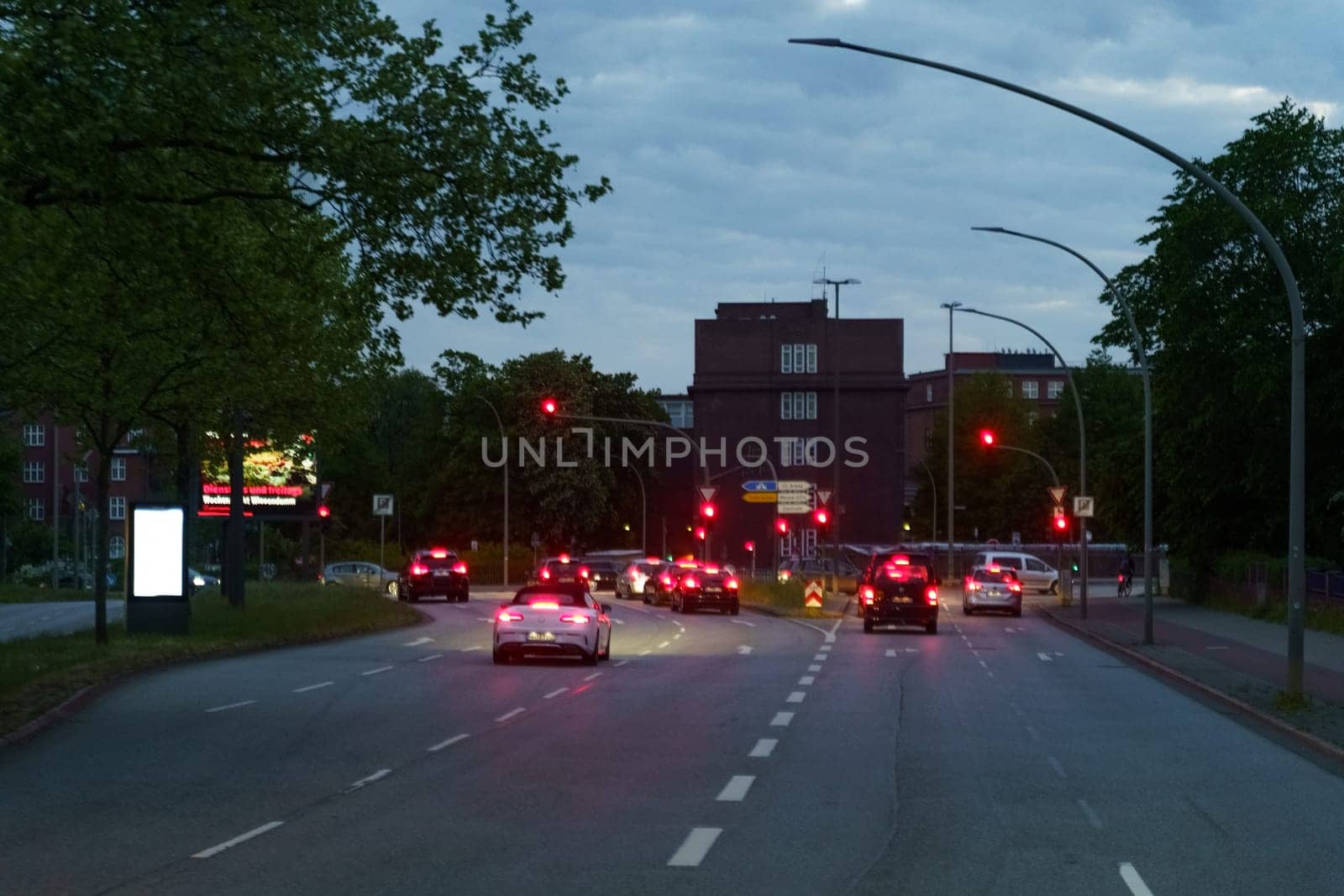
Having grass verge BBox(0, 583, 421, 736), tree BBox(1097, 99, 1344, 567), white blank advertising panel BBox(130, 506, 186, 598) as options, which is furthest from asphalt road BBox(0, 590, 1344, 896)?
tree BBox(1097, 99, 1344, 567)

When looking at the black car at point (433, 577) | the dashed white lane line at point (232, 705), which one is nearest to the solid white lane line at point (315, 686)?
the dashed white lane line at point (232, 705)

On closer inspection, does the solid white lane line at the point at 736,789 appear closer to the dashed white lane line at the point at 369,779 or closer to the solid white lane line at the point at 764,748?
the solid white lane line at the point at 764,748

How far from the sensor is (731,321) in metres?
104

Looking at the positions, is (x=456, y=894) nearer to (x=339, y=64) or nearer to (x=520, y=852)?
(x=520, y=852)

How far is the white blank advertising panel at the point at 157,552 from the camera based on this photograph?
2938cm

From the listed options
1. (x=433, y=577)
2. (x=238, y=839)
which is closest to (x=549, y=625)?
(x=238, y=839)

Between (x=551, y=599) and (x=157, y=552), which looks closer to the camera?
(x=551, y=599)

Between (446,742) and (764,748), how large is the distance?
9.35 ft

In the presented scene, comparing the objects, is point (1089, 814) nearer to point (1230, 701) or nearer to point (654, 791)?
point (654, 791)

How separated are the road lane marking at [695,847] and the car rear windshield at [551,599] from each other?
1726 centimetres

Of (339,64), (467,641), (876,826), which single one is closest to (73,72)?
(339,64)

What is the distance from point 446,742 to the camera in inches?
634

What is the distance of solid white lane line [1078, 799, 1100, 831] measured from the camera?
11.4 metres

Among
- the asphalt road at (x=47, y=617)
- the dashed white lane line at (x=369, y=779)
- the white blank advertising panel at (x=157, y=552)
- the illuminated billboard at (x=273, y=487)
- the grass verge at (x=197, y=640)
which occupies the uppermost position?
the illuminated billboard at (x=273, y=487)
